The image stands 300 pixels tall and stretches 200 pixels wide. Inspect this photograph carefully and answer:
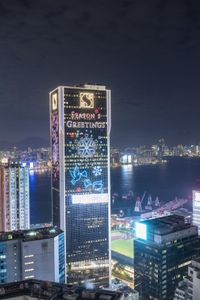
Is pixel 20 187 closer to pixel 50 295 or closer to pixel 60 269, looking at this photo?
pixel 60 269

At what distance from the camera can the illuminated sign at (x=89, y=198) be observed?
96.1ft

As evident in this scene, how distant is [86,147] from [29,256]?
10669mm

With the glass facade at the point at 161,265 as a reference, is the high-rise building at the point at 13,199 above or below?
above

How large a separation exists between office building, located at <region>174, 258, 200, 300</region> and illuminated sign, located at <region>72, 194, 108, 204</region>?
10449mm

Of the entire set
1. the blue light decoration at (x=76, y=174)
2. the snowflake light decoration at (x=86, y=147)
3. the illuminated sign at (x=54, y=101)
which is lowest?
the blue light decoration at (x=76, y=174)

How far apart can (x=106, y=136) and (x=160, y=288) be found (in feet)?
41.3

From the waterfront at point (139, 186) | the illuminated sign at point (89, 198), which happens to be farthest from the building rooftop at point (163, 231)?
the waterfront at point (139, 186)

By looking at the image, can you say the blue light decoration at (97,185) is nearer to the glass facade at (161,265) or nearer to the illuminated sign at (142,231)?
the illuminated sign at (142,231)

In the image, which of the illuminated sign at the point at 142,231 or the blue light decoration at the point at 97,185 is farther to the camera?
the blue light decoration at the point at 97,185

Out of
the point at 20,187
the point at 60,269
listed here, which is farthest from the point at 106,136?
the point at 60,269

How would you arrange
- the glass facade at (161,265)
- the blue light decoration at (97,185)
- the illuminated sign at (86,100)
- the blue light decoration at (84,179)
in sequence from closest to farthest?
the glass facade at (161,265) → the blue light decoration at (84,179) → the illuminated sign at (86,100) → the blue light decoration at (97,185)

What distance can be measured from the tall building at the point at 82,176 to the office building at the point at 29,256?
644cm

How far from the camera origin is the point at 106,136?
30.8m

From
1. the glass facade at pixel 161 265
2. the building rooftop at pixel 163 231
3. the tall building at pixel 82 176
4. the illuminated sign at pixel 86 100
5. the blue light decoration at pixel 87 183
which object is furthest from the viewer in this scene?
the blue light decoration at pixel 87 183
